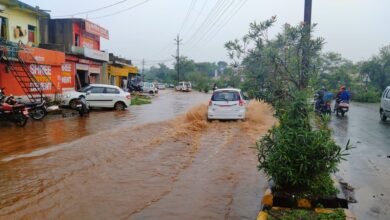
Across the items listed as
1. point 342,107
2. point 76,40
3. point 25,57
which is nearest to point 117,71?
point 76,40

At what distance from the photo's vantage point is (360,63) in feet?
138

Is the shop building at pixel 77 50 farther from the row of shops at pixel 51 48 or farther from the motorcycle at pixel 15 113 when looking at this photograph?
the motorcycle at pixel 15 113

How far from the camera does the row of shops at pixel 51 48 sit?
19.6m

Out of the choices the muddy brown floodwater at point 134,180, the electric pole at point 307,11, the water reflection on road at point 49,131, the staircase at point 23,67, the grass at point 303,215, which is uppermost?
the electric pole at point 307,11

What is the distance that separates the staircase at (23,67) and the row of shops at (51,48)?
2.1 inches

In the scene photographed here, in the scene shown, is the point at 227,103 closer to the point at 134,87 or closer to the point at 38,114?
the point at 38,114

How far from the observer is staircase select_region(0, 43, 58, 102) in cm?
1742

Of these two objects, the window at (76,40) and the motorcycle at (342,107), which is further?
the window at (76,40)

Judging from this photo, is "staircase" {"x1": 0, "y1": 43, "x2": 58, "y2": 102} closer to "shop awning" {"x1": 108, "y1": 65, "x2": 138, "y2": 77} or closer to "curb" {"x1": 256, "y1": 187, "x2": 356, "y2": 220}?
"curb" {"x1": 256, "y1": 187, "x2": 356, "y2": 220}

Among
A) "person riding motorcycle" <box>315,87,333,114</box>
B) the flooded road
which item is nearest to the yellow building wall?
"person riding motorcycle" <box>315,87,333,114</box>

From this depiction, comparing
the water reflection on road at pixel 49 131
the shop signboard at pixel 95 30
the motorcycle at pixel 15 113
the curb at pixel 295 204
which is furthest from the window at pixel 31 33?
the curb at pixel 295 204

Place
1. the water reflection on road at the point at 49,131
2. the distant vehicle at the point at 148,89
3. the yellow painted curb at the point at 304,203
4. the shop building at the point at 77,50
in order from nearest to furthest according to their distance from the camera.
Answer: the yellow painted curb at the point at 304,203, the water reflection on road at the point at 49,131, the shop building at the point at 77,50, the distant vehicle at the point at 148,89

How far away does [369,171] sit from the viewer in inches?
305

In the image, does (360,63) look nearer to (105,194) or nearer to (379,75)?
(379,75)
